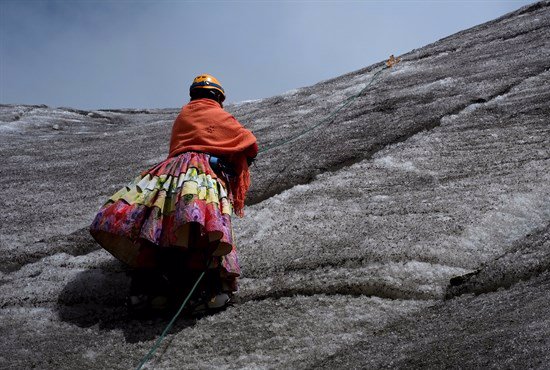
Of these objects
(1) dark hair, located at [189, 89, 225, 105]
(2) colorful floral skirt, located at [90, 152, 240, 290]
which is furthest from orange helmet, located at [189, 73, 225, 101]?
(2) colorful floral skirt, located at [90, 152, 240, 290]

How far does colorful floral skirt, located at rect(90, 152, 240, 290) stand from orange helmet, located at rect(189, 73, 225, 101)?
1172 mm

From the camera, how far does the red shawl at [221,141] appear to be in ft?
18.1

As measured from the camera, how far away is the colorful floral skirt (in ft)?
15.3

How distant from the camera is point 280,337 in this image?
14.1ft

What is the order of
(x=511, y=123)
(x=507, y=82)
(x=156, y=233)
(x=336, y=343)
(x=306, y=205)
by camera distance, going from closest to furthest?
1. (x=336, y=343)
2. (x=156, y=233)
3. (x=306, y=205)
4. (x=511, y=123)
5. (x=507, y=82)

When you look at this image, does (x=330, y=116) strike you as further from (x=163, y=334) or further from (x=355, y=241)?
(x=163, y=334)

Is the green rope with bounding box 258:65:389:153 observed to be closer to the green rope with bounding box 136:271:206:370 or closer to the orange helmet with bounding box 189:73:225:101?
the orange helmet with bounding box 189:73:225:101

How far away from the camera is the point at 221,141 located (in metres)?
5.57

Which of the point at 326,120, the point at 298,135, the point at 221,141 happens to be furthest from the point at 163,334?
the point at 326,120

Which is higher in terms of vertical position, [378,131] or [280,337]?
[378,131]

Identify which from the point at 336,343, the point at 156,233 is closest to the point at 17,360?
the point at 156,233

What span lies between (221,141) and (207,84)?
2.51 feet

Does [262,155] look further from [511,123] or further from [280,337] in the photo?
[280,337]

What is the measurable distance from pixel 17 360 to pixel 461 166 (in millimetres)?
4881
